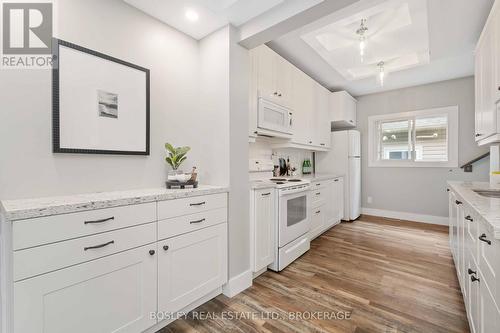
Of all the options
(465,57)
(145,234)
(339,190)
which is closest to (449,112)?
(465,57)

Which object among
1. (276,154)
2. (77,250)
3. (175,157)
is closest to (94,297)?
(77,250)

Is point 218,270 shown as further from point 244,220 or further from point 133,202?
point 133,202

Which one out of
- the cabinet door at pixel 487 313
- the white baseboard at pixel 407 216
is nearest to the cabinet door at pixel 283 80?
the cabinet door at pixel 487 313

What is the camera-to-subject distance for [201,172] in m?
2.13

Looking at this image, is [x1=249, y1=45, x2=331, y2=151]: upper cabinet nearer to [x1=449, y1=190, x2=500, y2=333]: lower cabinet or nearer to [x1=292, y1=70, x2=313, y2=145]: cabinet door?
[x1=292, y1=70, x2=313, y2=145]: cabinet door

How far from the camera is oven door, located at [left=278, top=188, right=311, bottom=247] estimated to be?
2318 mm

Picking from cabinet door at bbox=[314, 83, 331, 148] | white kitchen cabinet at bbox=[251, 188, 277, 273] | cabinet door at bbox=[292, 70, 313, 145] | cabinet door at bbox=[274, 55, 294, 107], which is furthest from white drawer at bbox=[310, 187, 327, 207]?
cabinet door at bbox=[274, 55, 294, 107]

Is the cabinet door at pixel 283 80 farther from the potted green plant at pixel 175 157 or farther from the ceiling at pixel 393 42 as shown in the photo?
the potted green plant at pixel 175 157

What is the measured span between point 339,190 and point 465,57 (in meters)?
2.56

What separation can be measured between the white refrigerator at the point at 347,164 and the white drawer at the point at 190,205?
310cm

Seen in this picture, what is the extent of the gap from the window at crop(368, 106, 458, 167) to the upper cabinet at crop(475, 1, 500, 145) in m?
1.79

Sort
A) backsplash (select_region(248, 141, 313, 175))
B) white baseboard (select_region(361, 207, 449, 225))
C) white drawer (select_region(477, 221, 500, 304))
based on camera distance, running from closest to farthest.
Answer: white drawer (select_region(477, 221, 500, 304))
backsplash (select_region(248, 141, 313, 175))
white baseboard (select_region(361, 207, 449, 225))

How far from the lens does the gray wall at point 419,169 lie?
147 inches
